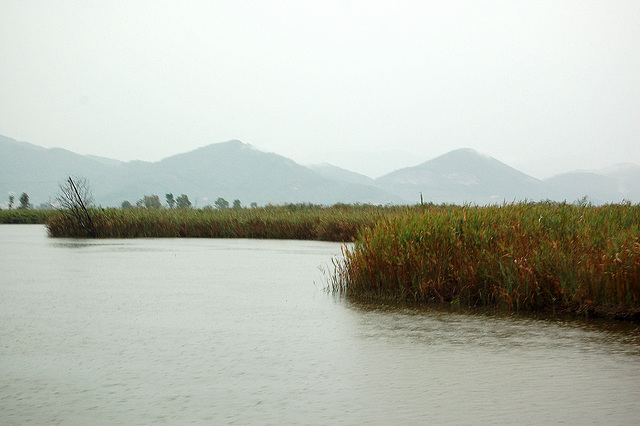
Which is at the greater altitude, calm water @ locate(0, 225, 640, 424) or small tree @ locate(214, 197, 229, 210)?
small tree @ locate(214, 197, 229, 210)

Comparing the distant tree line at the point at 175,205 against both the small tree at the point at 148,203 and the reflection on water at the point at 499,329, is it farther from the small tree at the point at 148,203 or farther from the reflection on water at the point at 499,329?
the reflection on water at the point at 499,329

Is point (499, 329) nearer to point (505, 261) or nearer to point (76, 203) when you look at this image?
point (505, 261)

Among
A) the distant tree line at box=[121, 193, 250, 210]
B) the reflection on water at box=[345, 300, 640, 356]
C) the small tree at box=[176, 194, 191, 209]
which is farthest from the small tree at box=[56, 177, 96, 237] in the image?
the reflection on water at box=[345, 300, 640, 356]

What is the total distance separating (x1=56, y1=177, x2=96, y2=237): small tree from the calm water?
12670 millimetres

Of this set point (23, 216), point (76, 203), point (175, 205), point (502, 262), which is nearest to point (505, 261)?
point (502, 262)

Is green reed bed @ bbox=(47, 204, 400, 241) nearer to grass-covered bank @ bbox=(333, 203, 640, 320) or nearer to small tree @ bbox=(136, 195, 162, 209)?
small tree @ bbox=(136, 195, 162, 209)

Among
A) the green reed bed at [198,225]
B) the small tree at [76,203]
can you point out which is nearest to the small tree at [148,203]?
the green reed bed at [198,225]

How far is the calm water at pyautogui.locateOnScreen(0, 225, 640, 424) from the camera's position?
3.97 m

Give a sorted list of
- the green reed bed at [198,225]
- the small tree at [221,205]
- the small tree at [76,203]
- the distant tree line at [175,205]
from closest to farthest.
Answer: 1. the small tree at [76,203]
2. the green reed bed at [198,225]
3. the distant tree line at [175,205]
4. the small tree at [221,205]

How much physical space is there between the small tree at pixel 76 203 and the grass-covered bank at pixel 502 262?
14594 mm

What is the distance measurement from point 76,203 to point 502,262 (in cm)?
1812

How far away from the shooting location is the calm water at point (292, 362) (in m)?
3.97

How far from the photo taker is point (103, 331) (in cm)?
647

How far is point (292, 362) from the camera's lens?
203 inches
